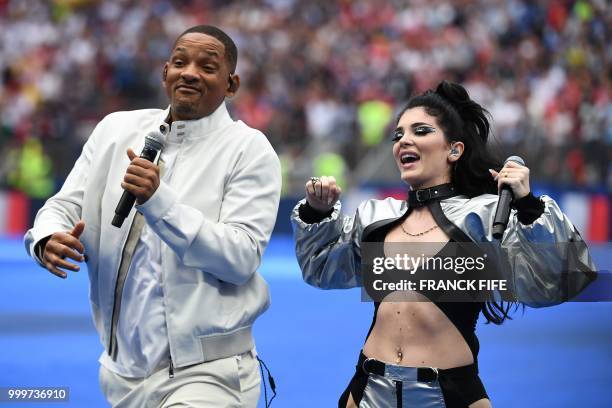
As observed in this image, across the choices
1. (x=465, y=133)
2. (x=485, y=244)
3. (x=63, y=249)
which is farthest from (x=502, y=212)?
(x=63, y=249)

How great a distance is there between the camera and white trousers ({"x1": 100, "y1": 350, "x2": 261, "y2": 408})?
11.9 feet

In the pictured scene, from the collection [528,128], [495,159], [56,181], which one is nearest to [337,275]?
[495,159]

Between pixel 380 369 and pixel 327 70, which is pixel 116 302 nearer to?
pixel 380 369

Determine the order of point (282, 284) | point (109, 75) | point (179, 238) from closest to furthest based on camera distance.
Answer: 1. point (179, 238)
2. point (282, 284)
3. point (109, 75)

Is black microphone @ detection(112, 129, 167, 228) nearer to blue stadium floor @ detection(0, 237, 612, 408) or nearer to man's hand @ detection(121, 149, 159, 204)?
man's hand @ detection(121, 149, 159, 204)

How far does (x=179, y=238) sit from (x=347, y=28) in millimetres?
18479

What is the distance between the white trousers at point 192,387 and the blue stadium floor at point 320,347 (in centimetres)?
142

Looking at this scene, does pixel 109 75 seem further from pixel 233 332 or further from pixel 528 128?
pixel 233 332

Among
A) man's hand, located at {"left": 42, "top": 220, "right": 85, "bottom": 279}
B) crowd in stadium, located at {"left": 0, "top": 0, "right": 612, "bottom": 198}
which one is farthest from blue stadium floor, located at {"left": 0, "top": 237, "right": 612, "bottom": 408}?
crowd in stadium, located at {"left": 0, "top": 0, "right": 612, "bottom": 198}

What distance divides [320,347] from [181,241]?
16.5 feet

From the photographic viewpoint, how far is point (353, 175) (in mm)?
17562

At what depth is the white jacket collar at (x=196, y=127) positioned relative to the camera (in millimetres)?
3873

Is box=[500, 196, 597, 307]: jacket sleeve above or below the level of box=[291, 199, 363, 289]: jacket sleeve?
below

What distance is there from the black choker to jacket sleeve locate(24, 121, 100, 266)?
1.25 meters
